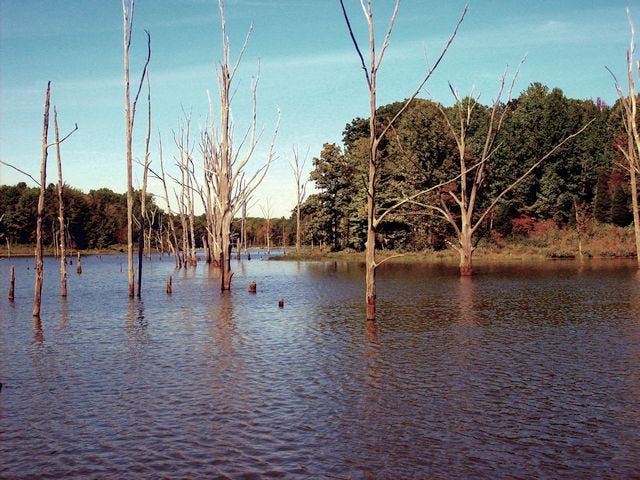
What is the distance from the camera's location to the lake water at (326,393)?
349 inches

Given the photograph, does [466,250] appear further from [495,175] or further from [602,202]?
[602,202]

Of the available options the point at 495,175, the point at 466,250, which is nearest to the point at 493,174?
the point at 495,175

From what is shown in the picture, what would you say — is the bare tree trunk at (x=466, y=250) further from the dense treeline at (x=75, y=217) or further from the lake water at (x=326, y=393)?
the dense treeline at (x=75, y=217)

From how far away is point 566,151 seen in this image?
77250mm

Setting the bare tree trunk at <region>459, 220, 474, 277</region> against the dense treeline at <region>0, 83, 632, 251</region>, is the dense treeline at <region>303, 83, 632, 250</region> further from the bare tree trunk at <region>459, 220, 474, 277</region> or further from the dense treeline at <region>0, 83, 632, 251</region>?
the bare tree trunk at <region>459, 220, 474, 277</region>

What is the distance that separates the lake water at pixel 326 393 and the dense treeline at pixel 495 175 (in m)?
44.7

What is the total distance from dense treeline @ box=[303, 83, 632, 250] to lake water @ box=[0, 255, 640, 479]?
4474cm

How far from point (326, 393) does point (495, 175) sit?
6759cm

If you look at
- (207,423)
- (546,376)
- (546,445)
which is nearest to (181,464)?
(207,423)

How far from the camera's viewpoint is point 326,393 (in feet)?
41.3

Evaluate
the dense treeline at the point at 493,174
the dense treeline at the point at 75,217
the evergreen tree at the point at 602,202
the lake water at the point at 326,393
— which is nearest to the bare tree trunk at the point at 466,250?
the lake water at the point at 326,393

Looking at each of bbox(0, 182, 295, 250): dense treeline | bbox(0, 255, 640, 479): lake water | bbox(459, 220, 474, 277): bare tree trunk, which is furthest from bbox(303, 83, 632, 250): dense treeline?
bbox(0, 255, 640, 479): lake water

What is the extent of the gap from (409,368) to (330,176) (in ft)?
226

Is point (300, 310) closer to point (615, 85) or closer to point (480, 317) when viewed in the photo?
point (480, 317)
